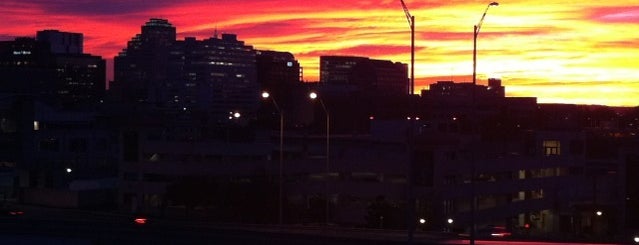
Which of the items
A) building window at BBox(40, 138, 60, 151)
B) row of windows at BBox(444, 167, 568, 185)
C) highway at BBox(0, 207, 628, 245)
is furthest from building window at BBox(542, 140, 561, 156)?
building window at BBox(40, 138, 60, 151)

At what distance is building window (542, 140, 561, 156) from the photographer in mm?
94438

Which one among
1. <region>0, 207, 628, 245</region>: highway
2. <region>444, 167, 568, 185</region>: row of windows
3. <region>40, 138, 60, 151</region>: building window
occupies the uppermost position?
<region>40, 138, 60, 151</region>: building window

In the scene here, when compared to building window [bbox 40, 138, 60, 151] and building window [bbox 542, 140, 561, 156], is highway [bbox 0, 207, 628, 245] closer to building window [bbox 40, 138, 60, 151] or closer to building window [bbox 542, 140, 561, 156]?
building window [bbox 542, 140, 561, 156]

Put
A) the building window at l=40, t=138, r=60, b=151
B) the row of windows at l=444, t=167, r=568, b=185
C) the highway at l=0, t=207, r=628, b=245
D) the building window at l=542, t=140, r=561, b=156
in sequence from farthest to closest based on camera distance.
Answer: the building window at l=40, t=138, r=60, b=151, the building window at l=542, t=140, r=561, b=156, the row of windows at l=444, t=167, r=568, b=185, the highway at l=0, t=207, r=628, b=245

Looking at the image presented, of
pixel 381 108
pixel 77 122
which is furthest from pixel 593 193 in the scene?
pixel 381 108

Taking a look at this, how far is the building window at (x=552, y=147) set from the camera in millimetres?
94438

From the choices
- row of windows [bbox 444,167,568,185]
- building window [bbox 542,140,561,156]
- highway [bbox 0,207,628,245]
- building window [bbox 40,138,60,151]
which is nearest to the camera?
highway [bbox 0,207,628,245]

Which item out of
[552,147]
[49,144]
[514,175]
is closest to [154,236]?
[514,175]

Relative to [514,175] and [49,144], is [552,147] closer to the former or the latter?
[514,175]

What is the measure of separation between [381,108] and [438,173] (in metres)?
106

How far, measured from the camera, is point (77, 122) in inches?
4702

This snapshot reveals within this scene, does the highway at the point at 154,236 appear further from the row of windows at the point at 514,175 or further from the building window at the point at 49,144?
the building window at the point at 49,144

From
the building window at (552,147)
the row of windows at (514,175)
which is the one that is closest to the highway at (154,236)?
the row of windows at (514,175)

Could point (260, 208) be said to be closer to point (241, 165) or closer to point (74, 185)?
point (241, 165)
